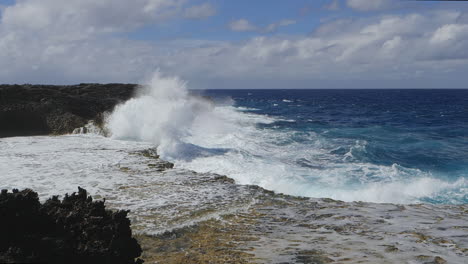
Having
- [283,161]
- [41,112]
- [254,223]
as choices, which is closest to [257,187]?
[254,223]

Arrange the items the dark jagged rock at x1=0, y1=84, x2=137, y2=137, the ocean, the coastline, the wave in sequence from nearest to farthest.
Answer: the coastline, the ocean, the wave, the dark jagged rock at x1=0, y1=84, x2=137, y2=137

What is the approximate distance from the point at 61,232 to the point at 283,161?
13.3 m

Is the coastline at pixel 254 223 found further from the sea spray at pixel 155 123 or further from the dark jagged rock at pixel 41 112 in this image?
the dark jagged rock at pixel 41 112

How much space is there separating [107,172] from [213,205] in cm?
467

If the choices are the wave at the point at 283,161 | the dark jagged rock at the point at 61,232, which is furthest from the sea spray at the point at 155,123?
the dark jagged rock at the point at 61,232

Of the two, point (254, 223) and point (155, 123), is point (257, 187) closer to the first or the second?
point (254, 223)

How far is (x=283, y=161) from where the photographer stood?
17.3 metres

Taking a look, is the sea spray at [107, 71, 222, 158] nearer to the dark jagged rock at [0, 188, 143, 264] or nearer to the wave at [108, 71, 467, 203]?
the wave at [108, 71, 467, 203]

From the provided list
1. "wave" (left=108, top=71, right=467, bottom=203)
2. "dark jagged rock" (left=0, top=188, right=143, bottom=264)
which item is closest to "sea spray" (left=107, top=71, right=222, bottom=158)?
"wave" (left=108, top=71, right=467, bottom=203)

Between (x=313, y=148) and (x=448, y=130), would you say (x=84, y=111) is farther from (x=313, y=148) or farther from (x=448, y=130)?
(x=448, y=130)

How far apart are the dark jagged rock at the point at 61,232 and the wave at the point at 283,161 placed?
27.0 feet

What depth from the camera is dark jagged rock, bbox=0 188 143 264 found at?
4.12 m

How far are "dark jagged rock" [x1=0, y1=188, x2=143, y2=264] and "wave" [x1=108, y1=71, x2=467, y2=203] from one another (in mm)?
8236

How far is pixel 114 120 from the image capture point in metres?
22.4
